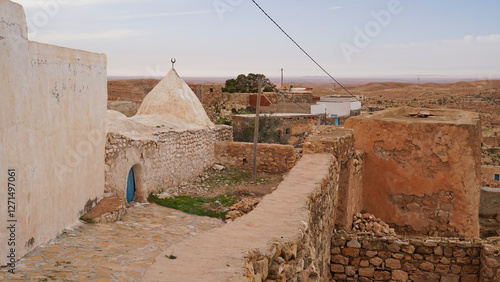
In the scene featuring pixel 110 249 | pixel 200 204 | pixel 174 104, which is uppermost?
pixel 174 104

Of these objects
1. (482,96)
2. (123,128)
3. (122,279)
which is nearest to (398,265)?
(122,279)

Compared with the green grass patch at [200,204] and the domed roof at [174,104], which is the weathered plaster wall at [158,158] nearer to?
the green grass patch at [200,204]

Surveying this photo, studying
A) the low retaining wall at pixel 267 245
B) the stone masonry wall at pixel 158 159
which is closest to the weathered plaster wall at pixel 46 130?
the stone masonry wall at pixel 158 159

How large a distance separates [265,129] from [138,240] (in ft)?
49.4

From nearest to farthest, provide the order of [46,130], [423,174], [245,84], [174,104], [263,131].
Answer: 1. [423,174]
2. [46,130]
3. [174,104]
4. [263,131]
5. [245,84]

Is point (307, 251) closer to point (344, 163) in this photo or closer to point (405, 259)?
point (405, 259)

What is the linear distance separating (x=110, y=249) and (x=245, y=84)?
30.2 m

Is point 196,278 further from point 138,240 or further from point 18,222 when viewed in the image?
point 138,240

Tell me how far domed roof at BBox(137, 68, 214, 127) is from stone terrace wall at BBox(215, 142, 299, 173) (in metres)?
1.43

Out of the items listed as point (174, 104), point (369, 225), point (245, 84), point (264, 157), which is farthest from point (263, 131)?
point (369, 225)

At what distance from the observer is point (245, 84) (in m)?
35.9

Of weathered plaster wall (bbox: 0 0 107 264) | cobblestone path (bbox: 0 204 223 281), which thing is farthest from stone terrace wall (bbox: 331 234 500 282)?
weathered plaster wall (bbox: 0 0 107 264)

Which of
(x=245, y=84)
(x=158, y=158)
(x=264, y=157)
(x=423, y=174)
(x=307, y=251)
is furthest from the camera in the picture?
(x=245, y=84)

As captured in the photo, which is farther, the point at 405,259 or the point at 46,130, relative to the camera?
the point at 46,130
